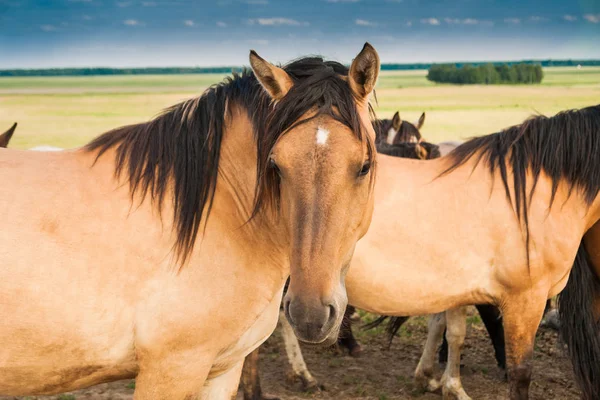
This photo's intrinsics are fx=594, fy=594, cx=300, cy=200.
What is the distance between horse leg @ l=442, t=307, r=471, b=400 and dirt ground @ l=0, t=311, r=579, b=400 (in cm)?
31

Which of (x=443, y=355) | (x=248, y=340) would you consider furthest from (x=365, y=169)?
(x=443, y=355)

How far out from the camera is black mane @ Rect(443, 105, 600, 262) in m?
4.42

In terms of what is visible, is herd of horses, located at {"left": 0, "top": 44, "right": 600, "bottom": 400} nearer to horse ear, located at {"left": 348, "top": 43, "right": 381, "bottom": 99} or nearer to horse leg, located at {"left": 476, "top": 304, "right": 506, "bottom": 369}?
horse ear, located at {"left": 348, "top": 43, "right": 381, "bottom": 99}

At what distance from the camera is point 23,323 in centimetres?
241

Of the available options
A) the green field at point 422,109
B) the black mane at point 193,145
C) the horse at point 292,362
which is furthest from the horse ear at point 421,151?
the green field at point 422,109

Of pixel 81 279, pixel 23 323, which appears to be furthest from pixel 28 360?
pixel 81 279

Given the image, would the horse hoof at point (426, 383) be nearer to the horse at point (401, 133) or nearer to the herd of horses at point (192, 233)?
the herd of horses at point (192, 233)

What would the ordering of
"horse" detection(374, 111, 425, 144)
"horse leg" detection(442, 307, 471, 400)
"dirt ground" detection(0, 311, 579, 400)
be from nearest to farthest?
"horse leg" detection(442, 307, 471, 400) < "dirt ground" detection(0, 311, 579, 400) < "horse" detection(374, 111, 425, 144)

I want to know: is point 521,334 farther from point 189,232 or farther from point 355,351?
point 189,232

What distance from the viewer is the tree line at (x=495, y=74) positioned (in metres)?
55.5

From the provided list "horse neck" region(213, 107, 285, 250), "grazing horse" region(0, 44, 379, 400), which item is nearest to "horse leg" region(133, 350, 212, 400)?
"grazing horse" region(0, 44, 379, 400)

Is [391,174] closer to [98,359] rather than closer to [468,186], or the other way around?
[468,186]

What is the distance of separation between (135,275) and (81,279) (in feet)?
0.71

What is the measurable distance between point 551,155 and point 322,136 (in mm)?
2826
